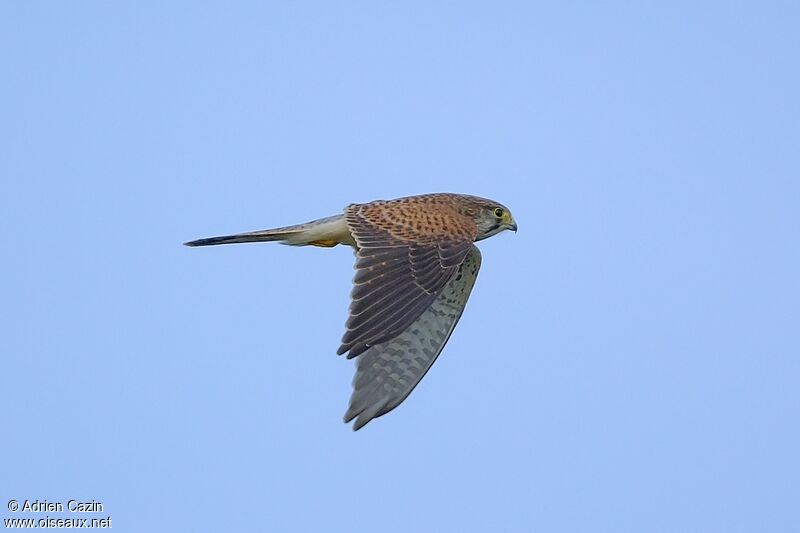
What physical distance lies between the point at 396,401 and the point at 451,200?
150 centimetres

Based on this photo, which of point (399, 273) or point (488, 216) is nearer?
point (399, 273)

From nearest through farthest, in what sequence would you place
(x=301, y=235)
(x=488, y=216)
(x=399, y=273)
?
(x=399, y=273) → (x=301, y=235) → (x=488, y=216)

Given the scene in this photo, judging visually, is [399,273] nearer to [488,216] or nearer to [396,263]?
[396,263]

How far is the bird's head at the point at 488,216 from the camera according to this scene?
866 centimetres

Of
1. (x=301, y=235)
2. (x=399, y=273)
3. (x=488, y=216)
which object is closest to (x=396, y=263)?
(x=399, y=273)

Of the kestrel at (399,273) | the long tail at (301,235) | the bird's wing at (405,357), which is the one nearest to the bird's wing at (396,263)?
the kestrel at (399,273)

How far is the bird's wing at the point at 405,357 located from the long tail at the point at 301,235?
0.82 meters

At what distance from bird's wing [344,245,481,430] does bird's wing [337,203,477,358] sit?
72cm

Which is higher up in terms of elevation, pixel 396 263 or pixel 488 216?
pixel 488 216

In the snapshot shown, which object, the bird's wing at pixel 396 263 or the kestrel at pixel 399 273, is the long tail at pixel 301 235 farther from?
the bird's wing at pixel 396 263

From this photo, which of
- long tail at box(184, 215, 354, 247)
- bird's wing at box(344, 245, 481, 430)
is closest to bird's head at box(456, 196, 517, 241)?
bird's wing at box(344, 245, 481, 430)

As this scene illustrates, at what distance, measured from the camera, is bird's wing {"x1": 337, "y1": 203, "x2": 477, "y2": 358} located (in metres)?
6.92

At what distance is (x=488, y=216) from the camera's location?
28.6 ft

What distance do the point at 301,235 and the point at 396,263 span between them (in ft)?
3.68
